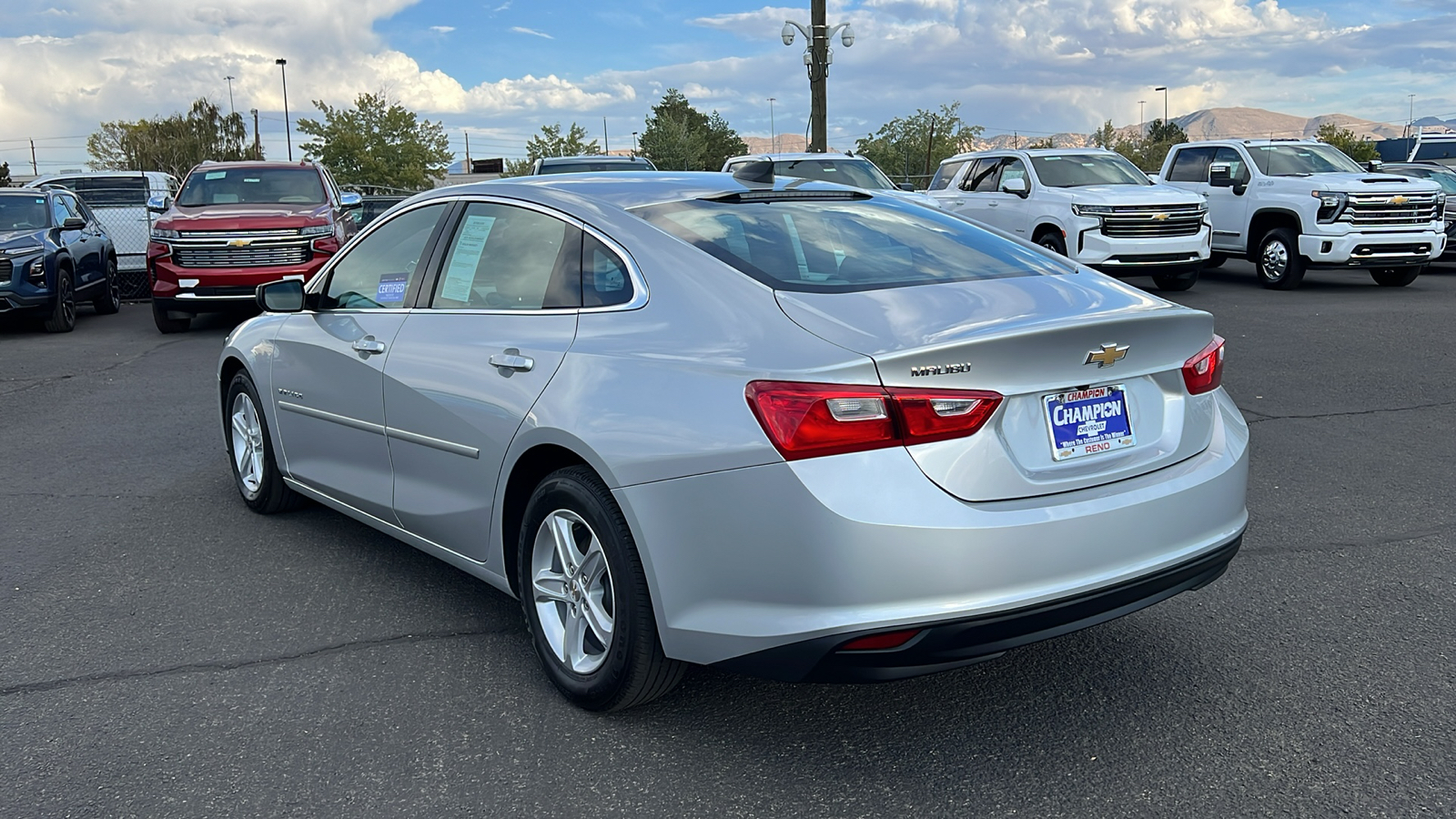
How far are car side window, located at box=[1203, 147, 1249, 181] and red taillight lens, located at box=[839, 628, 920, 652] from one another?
50.0 feet

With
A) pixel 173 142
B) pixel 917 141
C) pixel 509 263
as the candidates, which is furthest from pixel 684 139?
pixel 509 263

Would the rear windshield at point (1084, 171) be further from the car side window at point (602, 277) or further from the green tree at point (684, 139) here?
the green tree at point (684, 139)

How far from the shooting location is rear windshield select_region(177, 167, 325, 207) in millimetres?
14309

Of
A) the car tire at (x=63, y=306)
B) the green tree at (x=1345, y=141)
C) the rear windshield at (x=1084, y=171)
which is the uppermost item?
the green tree at (x=1345, y=141)

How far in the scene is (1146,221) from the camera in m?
14.4

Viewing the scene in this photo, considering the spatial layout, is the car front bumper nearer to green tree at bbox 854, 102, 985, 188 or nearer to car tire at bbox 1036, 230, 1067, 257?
car tire at bbox 1036, 230, 1067, 257

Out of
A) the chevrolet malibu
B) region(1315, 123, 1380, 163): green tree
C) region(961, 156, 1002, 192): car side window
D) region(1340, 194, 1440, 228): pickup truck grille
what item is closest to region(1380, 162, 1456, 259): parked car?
region(1340, 194, 1440, 228): pickup truck grille

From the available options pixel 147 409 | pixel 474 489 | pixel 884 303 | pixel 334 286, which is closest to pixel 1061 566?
pixel 884 303

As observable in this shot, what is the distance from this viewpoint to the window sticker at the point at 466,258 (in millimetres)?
→ 4133

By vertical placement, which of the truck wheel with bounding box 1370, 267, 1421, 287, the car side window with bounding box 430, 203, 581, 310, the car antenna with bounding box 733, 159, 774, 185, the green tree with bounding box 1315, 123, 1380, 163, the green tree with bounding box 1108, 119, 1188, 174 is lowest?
the truck wheel with bounding box 1370, 267, 1421, 287

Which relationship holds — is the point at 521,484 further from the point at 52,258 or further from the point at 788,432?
the point at 52,258

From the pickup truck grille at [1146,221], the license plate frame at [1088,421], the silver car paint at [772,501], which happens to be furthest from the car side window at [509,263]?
the pickup truck grille at [1146,221]

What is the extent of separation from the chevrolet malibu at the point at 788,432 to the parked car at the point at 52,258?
1152 centimetres

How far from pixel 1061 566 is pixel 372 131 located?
7460 cm
